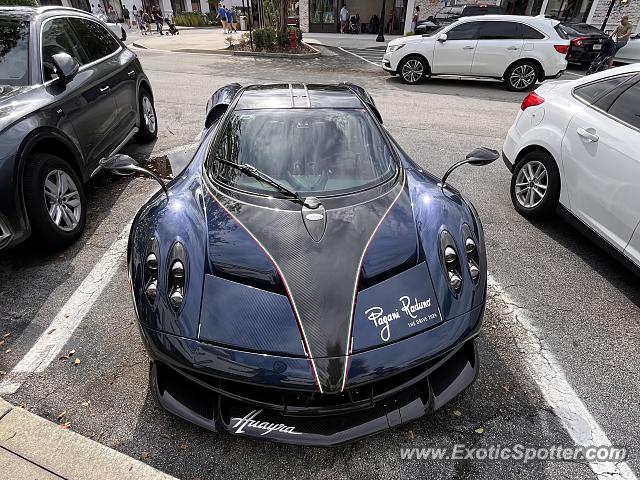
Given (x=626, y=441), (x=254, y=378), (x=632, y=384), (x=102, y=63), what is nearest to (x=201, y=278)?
(x=254, y=378)

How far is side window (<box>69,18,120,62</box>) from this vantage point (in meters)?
4.47

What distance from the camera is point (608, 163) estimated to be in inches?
124

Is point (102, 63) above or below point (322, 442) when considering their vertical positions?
above

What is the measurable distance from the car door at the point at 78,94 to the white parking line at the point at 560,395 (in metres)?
4.16

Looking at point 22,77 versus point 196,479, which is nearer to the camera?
point 196,479

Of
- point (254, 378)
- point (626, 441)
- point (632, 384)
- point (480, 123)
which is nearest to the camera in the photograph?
point (254, 378)

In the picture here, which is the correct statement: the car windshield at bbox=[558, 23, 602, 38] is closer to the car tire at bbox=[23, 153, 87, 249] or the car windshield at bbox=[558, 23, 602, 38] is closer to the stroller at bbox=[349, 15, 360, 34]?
the stroller at bbox=[349, 15, 360, 34]

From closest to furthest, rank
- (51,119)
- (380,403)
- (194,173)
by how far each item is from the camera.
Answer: (380,403) < (194,173) < (51,119)

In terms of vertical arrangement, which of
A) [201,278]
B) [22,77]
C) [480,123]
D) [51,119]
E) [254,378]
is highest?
[22,77]

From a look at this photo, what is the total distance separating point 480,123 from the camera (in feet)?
24.8

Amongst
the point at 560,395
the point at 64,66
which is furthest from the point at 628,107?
the point at 64,66

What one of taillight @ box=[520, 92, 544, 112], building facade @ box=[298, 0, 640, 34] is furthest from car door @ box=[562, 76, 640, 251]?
building facade @ box=[298, 0, 640, 34]

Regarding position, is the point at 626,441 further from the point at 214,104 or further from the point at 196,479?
the point at 214,104

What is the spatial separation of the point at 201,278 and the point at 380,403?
1.05 meters
